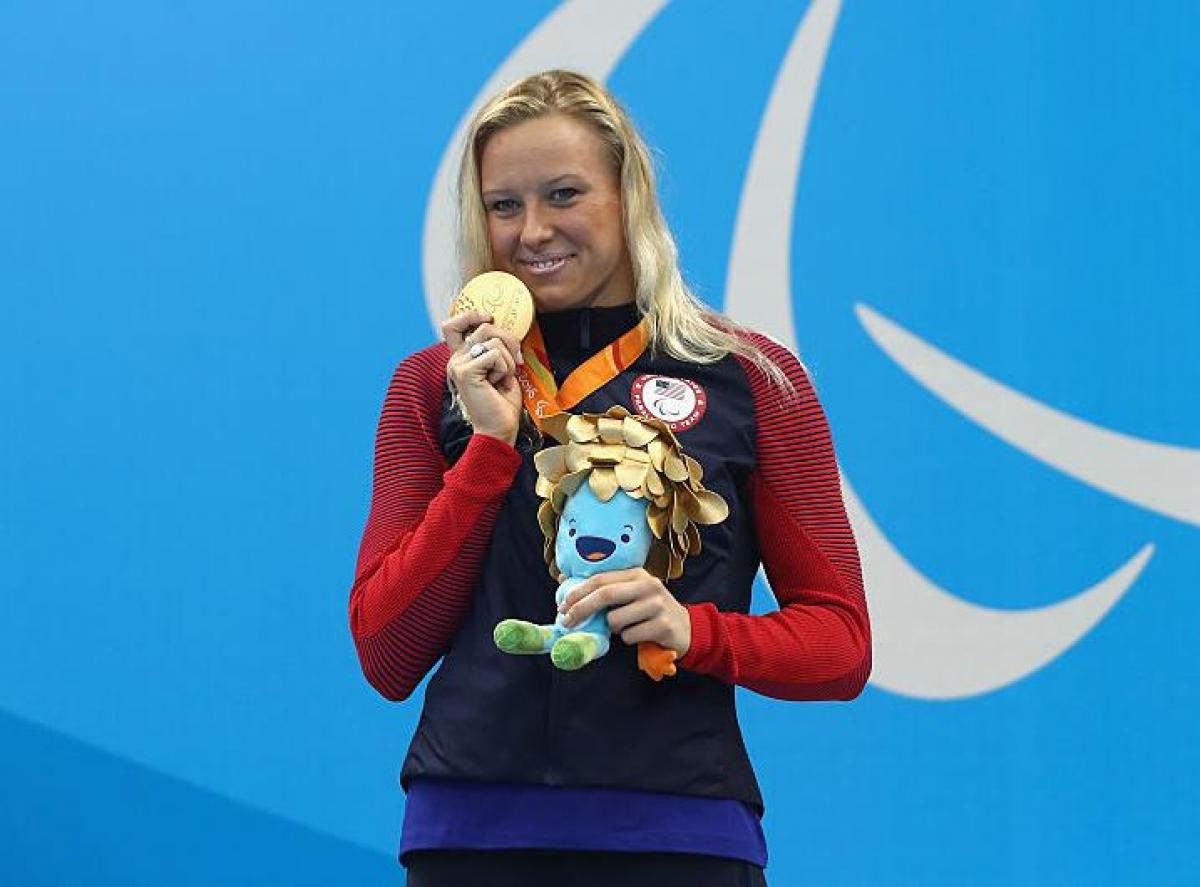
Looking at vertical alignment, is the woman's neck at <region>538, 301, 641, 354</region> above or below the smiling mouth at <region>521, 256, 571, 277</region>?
below

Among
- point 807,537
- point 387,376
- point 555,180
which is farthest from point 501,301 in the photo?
point 387,376

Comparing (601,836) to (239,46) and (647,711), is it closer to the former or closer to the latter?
(647,711)

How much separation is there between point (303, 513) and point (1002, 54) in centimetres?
147

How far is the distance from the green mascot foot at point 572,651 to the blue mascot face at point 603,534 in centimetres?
Answer: 8

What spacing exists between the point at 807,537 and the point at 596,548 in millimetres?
314

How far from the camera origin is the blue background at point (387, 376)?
3201 mm

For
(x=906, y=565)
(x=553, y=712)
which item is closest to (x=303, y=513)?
(x=906, y=565)

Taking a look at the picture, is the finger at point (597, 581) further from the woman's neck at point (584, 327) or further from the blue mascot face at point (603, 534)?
the woman's neck at point (584, 327)

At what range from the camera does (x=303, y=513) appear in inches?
128

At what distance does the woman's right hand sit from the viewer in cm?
177

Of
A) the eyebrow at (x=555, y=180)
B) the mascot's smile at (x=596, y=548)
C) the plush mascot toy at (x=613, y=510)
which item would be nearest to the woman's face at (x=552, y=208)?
the eyebrow at (x=555, y=180)

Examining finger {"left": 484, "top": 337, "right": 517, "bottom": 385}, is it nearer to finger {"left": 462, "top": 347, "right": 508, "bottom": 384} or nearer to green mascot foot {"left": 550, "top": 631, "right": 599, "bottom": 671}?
finger {"left": 462, "top": 347, "right": 508, "bottom": 384}

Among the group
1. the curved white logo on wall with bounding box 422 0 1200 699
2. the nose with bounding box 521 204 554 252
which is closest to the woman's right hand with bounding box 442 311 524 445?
the nose with bounding box 521 204 554 252

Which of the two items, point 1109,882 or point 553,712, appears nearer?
point 553,712
